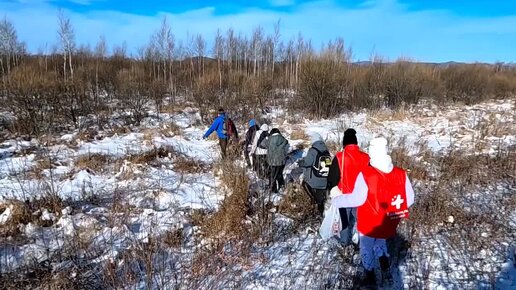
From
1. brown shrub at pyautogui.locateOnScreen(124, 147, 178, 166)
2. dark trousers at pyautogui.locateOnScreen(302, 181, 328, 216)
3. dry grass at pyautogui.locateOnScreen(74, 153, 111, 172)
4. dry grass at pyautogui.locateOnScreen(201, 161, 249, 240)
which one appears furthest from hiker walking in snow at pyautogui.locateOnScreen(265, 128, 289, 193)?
dry grass at pyautogui.locateOnScreen(74, 153, 111, 172)

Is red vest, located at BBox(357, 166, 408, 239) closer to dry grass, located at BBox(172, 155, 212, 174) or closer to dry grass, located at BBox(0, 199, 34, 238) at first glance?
dry grass, located at BBox(0, 199, 34, 238)

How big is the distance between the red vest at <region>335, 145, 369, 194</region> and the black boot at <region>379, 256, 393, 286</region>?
2.41 feet

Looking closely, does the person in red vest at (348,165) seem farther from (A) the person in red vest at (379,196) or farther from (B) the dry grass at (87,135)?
(B) the dry grass at (87,135)

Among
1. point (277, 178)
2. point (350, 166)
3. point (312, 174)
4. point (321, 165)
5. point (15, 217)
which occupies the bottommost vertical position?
point (15, 217)

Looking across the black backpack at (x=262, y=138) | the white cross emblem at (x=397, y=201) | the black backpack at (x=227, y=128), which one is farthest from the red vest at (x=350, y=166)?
the black backpack at (x=227, y=128)

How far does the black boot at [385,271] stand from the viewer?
142 inches

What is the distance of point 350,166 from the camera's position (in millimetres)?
3926

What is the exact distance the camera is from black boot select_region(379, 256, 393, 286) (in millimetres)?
3600

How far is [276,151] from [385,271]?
9.58 ft

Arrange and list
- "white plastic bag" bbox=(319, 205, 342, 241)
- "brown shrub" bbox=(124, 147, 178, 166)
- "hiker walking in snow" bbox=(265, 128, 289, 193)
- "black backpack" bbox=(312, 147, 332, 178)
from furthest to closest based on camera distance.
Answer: "brown shrub" bbox=(124, 147, 178, 166) → "hiker walking in snow" bbox=(265, 128, 289, 193) → "black backpack" bbox=(312, 147, 332, 178) → "white plastic bag" bbox=(319, 205, 342, 241)

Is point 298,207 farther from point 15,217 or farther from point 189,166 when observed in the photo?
point 15,217

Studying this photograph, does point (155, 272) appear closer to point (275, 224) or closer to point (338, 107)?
point (275, 224)

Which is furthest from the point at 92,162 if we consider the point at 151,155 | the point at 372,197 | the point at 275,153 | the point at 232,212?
the point at 372,197

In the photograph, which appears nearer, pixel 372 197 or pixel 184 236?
pixel 372 197
